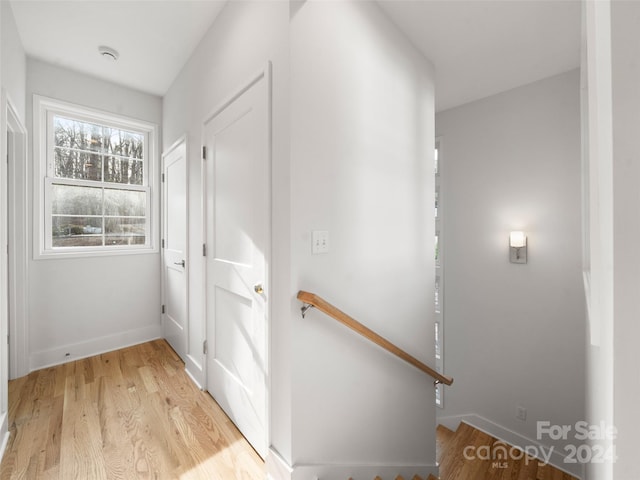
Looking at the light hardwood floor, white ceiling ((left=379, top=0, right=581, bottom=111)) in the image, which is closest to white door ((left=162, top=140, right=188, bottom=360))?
the light hardwood floor

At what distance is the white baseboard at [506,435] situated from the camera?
2561 millimetres

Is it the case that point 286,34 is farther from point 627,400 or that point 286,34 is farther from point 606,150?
point 627,400

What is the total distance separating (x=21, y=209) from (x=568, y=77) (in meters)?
4.79

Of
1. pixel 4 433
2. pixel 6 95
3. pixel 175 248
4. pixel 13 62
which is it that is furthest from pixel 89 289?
pixel 13 62

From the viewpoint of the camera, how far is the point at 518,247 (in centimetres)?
282

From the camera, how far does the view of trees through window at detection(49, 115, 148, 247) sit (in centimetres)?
283

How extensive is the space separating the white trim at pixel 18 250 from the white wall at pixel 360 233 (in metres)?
2.58

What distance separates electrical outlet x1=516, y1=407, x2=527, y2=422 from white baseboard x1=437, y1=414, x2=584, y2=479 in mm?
168

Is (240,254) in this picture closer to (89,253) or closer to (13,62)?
(89,253)

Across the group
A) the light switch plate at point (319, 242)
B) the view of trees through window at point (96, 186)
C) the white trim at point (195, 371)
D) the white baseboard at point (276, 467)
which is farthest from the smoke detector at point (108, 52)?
the white baseboard at point (276, 467)

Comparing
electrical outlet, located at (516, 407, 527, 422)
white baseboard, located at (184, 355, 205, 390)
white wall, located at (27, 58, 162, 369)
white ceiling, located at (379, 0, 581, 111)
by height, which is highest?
white ceiling, located at (379, 0, 581, 111)

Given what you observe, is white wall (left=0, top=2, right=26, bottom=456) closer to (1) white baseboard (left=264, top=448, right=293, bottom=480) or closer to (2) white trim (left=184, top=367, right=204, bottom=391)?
(2) white trim (left=184, top=367, right=204, bottom=391)

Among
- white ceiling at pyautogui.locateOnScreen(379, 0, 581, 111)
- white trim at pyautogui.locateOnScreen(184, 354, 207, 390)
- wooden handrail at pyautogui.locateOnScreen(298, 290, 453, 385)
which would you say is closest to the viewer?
wooden handrail at pyautogui.locateOnScreen(298, 290, 453, 385)

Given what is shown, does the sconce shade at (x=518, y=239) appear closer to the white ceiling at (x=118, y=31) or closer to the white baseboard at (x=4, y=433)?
the white ceiling at (x=118, y=31)
